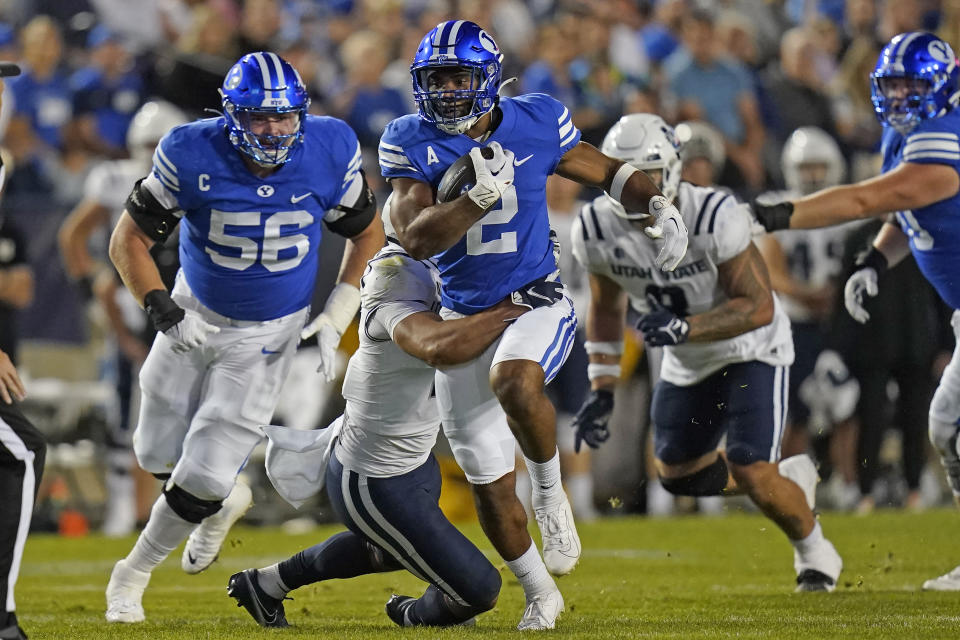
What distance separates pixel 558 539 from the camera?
482 cm

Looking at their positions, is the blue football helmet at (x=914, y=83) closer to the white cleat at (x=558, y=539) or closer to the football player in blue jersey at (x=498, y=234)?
the football player in blue jersey at (x=498, y=234)

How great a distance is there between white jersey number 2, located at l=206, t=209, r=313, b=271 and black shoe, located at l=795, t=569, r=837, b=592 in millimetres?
2419

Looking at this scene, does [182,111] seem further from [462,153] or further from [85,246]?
[462,153]

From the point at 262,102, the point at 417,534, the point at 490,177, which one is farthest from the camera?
the point at 262,102

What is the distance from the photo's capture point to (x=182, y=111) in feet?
33.4

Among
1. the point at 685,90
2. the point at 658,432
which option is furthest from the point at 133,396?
the point at 685,90

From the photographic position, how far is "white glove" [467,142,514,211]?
15.2 ft

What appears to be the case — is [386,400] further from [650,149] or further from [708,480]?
[708,480]

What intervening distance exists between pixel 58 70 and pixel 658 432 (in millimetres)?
6266

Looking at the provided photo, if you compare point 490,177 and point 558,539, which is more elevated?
point 490,177

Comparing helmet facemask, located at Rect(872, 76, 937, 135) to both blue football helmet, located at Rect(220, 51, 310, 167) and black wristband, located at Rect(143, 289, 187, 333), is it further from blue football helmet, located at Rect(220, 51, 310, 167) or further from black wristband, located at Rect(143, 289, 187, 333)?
black wristband, located at Rect(143, 289, 187, 333)

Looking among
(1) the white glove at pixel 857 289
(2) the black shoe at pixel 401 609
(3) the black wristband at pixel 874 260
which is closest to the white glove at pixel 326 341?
(2) the black shoe at pixel 401 609

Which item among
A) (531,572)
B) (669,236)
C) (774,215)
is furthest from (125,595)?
(774,215)

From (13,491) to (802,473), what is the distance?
131 inches
